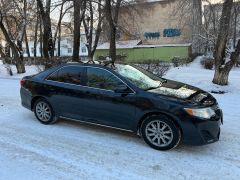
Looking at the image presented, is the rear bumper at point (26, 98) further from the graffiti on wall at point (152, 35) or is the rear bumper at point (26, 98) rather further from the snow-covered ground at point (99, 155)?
the graffiti on wall at point (152, 35)

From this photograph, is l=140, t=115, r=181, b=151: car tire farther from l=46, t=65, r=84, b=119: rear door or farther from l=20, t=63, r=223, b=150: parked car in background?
l=46, t=65, r=84, b=119: rear door

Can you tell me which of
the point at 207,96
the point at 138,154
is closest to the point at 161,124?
the point at 138,154

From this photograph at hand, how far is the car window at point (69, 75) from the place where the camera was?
615cm

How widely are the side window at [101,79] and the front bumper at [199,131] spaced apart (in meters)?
1.53

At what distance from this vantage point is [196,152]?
507 cm

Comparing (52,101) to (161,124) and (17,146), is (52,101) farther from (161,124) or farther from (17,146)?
(161,124)

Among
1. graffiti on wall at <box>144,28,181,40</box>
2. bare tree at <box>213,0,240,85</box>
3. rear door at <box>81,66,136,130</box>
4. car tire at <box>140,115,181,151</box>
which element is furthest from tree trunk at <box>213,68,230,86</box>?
graffiti on wall at <box>144,28,181,40</box>

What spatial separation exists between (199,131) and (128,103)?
1360 millimetres

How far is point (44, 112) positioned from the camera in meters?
6.68

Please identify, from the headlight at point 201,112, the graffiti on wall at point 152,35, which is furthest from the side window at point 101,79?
the graffiti on wall at point 152,35

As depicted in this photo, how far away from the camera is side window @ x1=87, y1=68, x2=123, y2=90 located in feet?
18.5

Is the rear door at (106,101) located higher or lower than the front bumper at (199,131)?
higher

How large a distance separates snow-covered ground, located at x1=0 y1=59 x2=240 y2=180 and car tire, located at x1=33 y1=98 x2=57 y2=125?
15cm

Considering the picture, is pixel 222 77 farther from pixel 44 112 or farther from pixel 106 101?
pixel 44 112
